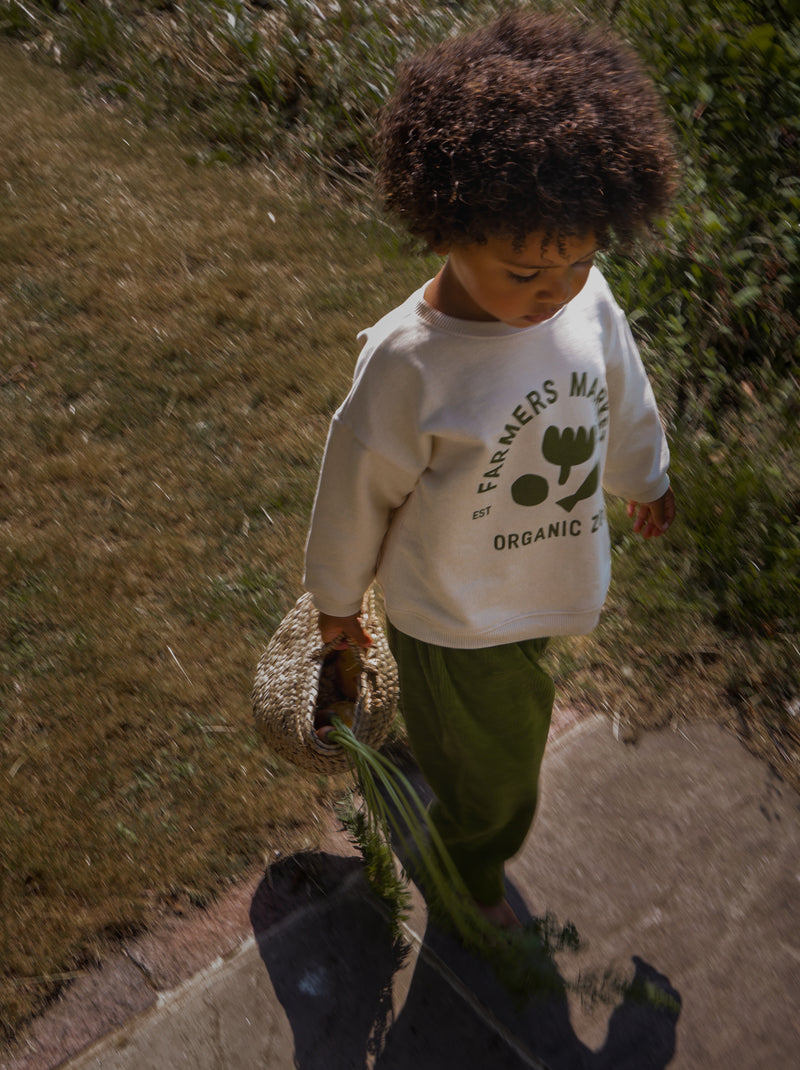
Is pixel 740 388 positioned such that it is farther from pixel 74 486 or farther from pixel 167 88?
pixel 167 88

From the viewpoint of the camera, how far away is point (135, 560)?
10.1 ft

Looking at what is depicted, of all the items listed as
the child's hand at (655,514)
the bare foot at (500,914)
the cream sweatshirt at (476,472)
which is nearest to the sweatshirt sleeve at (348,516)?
the cream sweatshirt at (476,472)

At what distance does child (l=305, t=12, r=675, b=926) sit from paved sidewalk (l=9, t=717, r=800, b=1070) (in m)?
0.38

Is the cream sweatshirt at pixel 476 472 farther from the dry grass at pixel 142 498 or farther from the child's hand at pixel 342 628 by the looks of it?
the dry grass at pixel 142 498

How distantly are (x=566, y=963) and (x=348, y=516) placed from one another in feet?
3.82

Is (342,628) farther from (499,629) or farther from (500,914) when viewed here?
(500,914)

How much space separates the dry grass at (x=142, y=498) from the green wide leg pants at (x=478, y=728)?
55 cm

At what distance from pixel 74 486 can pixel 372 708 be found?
67.5 inches

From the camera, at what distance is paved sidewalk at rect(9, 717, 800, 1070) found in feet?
6.45

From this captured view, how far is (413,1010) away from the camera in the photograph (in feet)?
6.64

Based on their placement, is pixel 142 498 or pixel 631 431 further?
pixel 142 498

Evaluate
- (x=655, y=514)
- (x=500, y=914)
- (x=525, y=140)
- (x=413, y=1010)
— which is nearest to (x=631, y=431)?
(x=655, y=514)

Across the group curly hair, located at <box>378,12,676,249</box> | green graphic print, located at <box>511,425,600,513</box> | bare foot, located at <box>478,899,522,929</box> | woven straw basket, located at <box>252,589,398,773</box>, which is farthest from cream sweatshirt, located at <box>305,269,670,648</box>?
bare foot, located at <box>478,899,522,929</box>

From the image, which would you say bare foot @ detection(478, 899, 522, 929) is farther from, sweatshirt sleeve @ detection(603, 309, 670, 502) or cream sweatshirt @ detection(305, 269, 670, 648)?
sweatshirt sleeve @ detection(603, 309, 670, 502)
